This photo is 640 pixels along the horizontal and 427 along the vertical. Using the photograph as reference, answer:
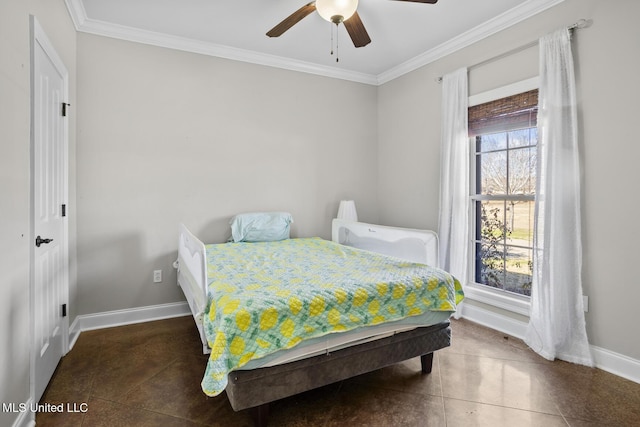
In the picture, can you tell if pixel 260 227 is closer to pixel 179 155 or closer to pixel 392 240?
pixel 179 155

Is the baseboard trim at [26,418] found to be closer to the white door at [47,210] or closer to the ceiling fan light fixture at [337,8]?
the white door at [47,210]

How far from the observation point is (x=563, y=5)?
2348 mm

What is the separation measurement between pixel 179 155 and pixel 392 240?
2.13 m

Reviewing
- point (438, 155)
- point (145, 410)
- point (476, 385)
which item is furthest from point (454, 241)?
point (145, 410)

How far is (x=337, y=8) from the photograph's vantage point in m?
1.92

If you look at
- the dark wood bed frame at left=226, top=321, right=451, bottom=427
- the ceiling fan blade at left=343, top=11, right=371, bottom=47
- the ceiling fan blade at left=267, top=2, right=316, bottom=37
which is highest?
the ceiling fan blade at left=267, top=2, right=316, bottom=37

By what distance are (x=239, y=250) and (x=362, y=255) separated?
1.07 metres

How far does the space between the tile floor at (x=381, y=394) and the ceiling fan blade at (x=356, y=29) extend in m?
2.26

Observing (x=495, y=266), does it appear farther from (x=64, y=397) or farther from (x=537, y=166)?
(x=64, y=397)

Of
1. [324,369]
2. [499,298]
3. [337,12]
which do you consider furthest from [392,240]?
[337,12]

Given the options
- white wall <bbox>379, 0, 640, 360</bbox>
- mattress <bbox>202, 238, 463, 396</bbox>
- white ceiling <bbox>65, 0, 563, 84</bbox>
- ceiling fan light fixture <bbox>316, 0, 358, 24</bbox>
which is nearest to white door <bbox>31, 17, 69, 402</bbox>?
white ceiling <bbox>65, 0, 563, 84</bbox>

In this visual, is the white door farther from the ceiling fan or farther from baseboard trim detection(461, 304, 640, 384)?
baseboard trim detection(461, 304, 640, 384)

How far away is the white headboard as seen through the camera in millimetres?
2305

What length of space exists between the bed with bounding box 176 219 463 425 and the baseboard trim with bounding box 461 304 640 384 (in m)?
0.98
